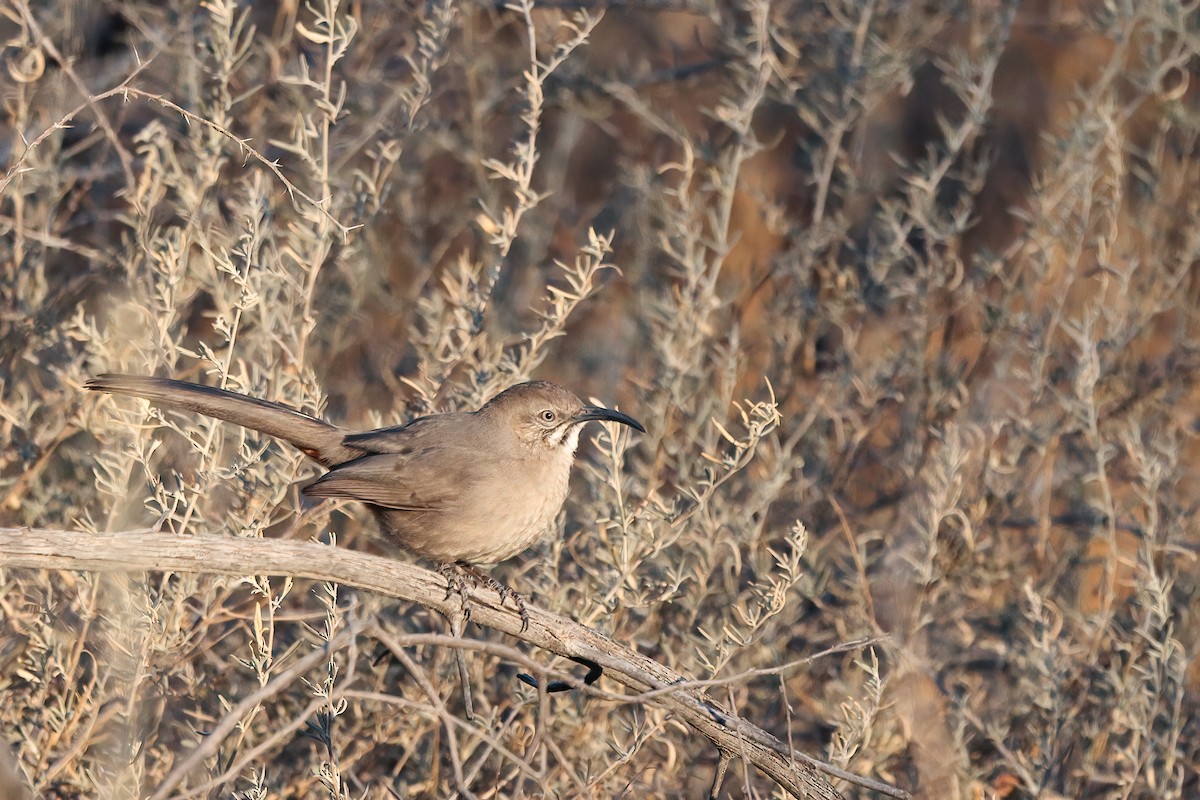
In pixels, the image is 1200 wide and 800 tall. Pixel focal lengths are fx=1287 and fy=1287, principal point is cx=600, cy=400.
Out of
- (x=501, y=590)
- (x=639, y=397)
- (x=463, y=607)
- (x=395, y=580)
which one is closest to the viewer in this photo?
(x=395, y=580)

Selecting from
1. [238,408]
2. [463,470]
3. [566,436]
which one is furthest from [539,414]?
[238,408]

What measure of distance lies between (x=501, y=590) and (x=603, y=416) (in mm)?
713

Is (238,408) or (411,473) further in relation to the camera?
(411,473)

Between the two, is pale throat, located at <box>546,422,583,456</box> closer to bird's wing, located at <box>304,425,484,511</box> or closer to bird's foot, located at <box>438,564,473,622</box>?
bird's wing, located at <box>304,425,484,511</box>

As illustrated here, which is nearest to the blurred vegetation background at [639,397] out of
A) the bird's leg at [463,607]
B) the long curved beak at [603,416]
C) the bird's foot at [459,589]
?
the long curved beak at [603,416]

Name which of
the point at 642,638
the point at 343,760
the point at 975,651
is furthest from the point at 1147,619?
the point at 343,760

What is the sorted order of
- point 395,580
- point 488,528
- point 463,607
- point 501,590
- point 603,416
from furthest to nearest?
point 603,416, point 488,528, point 501,590, point 463,607, point 395,580

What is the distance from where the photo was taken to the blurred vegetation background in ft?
13.5

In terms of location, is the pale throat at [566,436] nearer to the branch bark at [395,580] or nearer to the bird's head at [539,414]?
the bird's head at [539,414]

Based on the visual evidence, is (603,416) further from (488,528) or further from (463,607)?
(463,607)

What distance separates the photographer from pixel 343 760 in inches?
176

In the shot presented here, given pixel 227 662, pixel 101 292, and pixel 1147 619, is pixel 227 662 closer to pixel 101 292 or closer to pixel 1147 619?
pixel 101 292

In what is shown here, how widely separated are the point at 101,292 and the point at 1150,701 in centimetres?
469

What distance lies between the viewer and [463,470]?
4.20 meters
